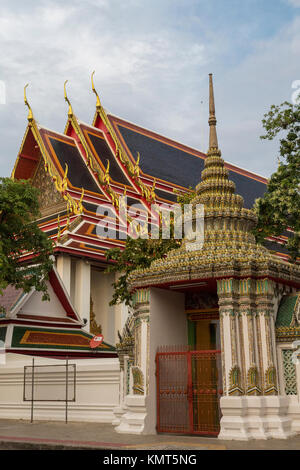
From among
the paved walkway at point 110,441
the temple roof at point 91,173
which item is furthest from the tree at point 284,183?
the temple roof at point 91,173

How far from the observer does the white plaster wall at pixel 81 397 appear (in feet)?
38.8

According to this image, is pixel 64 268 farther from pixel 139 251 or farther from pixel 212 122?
pixel 212 122

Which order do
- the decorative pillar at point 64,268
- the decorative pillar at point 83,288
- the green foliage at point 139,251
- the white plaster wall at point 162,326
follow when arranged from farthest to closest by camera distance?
the decorative pillar at point 83,288 → the decorative pillar at point 64,268 → the green foliage at point 139,251 → the white plaster wall at point 162,326

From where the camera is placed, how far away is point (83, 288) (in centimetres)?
2369

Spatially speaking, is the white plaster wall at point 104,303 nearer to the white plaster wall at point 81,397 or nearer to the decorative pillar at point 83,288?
the decorative pillar at point 83,288

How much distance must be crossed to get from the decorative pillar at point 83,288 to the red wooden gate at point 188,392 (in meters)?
14.6

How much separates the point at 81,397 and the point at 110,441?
453 centimetres

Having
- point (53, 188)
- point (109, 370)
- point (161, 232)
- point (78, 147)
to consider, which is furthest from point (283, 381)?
point (78, 147)

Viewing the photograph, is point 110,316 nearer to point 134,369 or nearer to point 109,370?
point 109,370

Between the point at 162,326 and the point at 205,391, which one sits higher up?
the point at 162,326

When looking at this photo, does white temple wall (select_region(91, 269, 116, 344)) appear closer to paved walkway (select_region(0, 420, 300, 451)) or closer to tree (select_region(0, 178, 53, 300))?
tree (select_region(0, 178, 53, 300))

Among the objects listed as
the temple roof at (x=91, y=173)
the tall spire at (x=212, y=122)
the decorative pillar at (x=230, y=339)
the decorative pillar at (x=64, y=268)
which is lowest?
the decorative pillar at (x=230, y=339)

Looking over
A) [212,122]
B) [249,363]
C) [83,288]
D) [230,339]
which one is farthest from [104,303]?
[249,363]

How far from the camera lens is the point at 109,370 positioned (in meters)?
12.1
